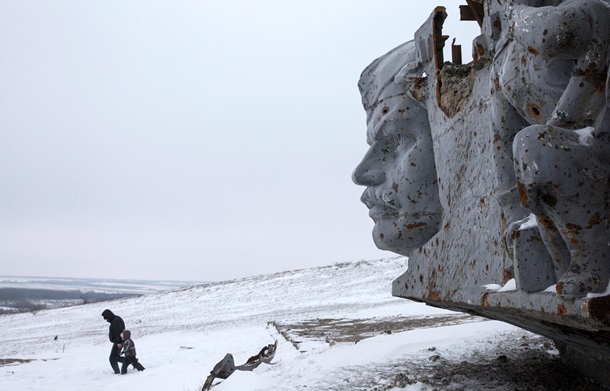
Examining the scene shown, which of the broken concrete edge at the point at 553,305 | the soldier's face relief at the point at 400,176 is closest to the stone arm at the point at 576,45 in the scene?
the broken concrete edge at the point at 553,305

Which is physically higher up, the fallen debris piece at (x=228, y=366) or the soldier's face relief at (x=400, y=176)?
the soldier's face relief at (x=400, y=176)

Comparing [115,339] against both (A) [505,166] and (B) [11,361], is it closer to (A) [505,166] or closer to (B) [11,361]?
(B) [11,361]

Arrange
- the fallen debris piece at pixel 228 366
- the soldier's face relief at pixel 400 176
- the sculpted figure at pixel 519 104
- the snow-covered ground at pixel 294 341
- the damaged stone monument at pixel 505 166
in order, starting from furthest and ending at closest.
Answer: the fallen debris piece at pixel 228 366
the snow-covered ground at pixel 294 341
the soldier's face relief at pixel 400 176
the sculpted figure at pixel 519 104
the damaged stone monument at pixel 505 166

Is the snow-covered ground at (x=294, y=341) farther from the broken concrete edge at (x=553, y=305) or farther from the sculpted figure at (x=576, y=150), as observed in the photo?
the sculpted figure at (x=576, y=150)

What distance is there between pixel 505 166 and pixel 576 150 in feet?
2.37

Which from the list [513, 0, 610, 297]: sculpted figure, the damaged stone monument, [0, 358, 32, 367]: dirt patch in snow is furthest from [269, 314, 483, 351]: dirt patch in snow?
[513, 0, 610, 297]: sculpted figure

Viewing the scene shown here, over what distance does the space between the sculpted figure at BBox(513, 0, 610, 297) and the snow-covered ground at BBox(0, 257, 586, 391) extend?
2.38 metres

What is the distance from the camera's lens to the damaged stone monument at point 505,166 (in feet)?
7.11

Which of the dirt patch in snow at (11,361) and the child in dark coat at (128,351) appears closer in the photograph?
the child in dark coat at (128,351)

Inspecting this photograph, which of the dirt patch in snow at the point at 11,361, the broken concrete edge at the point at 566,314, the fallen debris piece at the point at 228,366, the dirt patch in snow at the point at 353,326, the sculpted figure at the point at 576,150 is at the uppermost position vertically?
the sculpted figure at the point at 576,150

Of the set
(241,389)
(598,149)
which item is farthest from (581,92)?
(241,389)

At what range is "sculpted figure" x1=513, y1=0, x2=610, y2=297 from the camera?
7.06ft

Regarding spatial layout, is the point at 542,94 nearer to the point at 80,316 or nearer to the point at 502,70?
the point at 502,70

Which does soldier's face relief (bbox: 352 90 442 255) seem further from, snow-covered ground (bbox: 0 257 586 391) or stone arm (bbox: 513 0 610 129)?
stone arm (bbox: 513 0 610 129)
